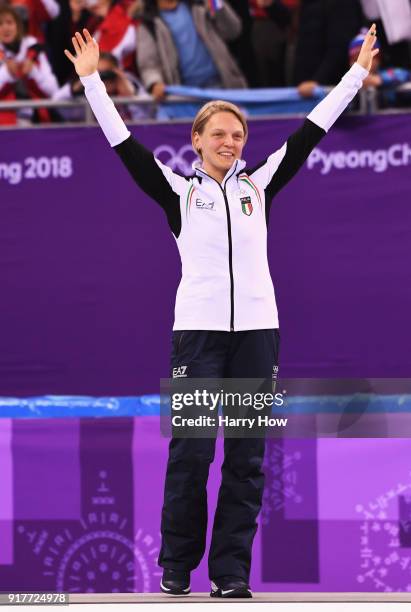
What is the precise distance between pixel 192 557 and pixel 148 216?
3.83m

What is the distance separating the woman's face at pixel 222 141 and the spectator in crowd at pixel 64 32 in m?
4.20

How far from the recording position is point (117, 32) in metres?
8.23

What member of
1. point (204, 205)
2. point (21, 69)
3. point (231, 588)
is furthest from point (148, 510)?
point (21, 69)

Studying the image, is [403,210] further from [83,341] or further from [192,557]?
[192,557]

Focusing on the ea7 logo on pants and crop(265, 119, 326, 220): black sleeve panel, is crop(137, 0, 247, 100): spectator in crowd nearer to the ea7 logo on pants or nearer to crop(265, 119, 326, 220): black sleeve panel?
crop(265, 119, 326, 220): black sleeve panel

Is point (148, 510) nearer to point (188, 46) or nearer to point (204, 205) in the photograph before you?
point (204, 205)

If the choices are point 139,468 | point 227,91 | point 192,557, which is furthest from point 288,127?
point 192,557

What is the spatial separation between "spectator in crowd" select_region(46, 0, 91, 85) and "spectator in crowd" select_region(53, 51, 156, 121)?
406 mm

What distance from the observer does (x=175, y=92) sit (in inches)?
300

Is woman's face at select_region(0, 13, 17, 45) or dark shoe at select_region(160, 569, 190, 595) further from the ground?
woman's face at select_region(0, 13, 17, 45)

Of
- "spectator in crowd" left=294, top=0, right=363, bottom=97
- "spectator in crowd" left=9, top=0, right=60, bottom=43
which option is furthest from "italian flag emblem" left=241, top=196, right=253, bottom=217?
"spectator in crowd" left=9, top=0, right=60, bottom=43

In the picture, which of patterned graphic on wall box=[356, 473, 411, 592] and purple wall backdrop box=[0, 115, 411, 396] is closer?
patterned graphic on wall box=[356, 473, 411, 592]

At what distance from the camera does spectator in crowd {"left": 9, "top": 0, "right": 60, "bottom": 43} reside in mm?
8711

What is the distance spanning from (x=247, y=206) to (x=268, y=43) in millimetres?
3970
